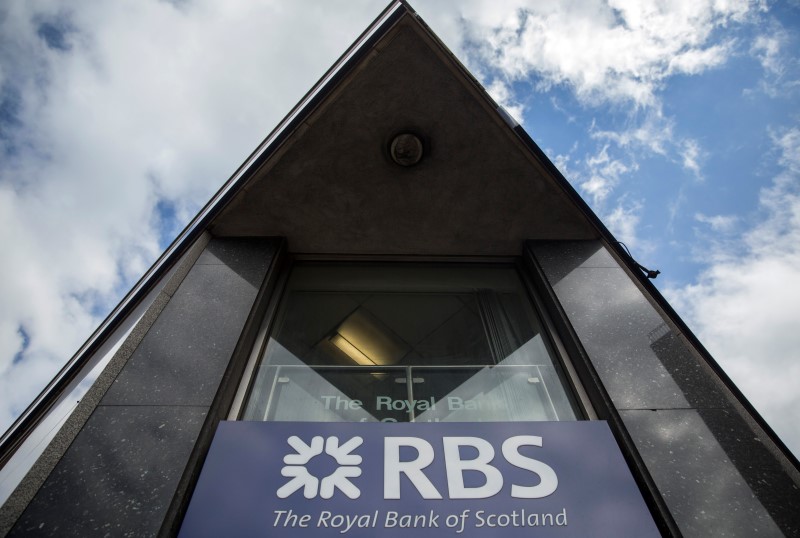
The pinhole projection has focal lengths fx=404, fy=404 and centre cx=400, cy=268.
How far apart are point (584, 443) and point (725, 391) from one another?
4.78 ft

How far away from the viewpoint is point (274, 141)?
5008mm

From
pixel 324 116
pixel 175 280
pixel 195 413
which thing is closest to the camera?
pixel 195 413

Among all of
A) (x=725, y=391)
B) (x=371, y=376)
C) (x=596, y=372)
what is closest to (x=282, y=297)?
(x=371, y=376)

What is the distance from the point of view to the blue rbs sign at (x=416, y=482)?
2.64 metres

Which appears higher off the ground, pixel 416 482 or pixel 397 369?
pixel 397 369

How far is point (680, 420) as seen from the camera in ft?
10.6

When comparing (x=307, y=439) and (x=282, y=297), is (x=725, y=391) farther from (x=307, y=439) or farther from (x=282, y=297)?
(x=282, y=297)

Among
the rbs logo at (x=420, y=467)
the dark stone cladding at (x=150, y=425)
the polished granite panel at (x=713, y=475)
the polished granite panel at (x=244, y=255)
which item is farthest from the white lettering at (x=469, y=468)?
the polished granite panel at (x=244, y=255)

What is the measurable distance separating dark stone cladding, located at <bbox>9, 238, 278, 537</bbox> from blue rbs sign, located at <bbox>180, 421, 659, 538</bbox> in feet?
0.94

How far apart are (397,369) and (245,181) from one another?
3.09 metres

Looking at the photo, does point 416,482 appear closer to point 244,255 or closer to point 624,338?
point 624,338

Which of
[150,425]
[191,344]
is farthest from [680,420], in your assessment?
[191,344]

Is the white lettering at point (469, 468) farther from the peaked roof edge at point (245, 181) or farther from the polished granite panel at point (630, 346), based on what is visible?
the peaked roof edge at point (245, 181)

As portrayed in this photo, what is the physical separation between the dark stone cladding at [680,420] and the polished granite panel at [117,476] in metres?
3.45
